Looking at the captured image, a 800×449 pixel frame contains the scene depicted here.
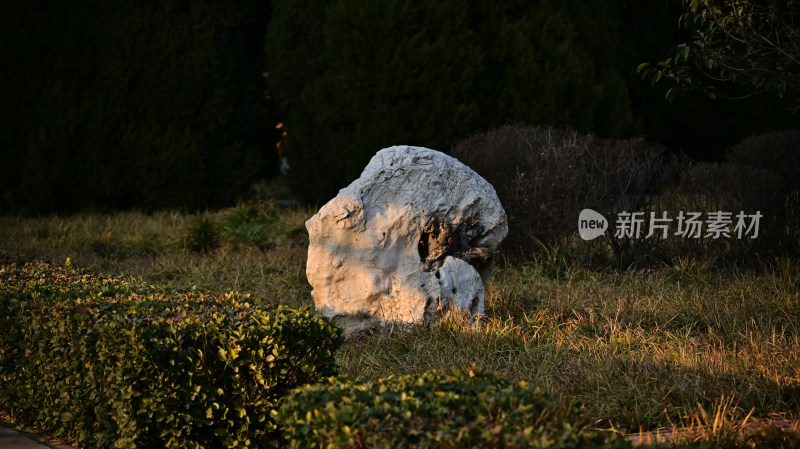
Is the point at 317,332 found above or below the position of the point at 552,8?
below

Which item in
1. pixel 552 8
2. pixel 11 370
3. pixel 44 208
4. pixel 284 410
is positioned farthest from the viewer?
pixel 44 208

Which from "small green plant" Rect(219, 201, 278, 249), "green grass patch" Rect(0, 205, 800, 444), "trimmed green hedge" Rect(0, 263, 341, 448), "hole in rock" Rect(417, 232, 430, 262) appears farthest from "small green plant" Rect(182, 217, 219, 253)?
"trimmed green hedge" Rect(0, 263, 341, 448)

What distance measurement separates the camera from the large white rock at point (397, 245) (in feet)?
17.3

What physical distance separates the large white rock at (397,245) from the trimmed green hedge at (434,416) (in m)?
2.29

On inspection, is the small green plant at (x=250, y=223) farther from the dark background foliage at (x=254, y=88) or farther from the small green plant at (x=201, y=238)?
the dark background foliage at (x=254, y=88)

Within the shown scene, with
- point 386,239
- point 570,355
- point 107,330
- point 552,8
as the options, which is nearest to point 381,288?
point 386,239

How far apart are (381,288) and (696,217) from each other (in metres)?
3.23

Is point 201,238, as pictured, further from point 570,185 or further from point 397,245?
point 397,245

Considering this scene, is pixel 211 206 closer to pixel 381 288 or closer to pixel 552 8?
pixel 552 8

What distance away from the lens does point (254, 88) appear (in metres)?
11.7

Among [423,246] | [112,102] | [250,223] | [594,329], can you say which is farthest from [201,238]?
[594,329]

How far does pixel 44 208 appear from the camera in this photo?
1082 cm

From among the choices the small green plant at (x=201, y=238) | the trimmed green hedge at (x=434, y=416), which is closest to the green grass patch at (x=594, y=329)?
the small green plant at (x=201, y=238)

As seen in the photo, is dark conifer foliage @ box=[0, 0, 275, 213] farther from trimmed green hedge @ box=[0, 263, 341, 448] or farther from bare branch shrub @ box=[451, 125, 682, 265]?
trimmed green hedge @ box=[0, 263, 341, 448]
